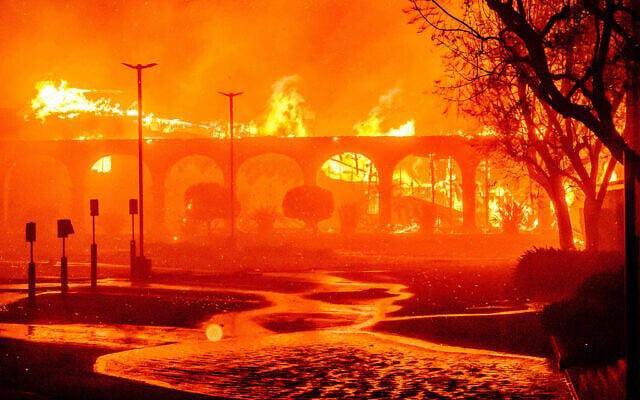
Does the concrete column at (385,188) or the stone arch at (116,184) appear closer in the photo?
the concrete column at (385,188)

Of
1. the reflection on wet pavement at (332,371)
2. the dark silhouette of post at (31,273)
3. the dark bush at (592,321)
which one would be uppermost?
the dark silhouette of post at (31,273)

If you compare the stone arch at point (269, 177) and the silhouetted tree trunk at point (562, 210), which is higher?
the stone arch at point (269, 177)

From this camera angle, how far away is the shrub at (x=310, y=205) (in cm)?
6969

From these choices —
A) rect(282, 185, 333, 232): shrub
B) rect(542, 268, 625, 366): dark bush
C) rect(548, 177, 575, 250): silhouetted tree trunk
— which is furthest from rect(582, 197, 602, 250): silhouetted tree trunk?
rect(282, 185, 333, 232): shrub

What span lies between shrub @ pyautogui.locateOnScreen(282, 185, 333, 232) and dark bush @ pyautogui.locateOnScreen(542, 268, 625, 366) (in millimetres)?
52377

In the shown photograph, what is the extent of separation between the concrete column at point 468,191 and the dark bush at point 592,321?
59.2 meters

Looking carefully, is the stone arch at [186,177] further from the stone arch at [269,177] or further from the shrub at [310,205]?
the shrub at [310,205]

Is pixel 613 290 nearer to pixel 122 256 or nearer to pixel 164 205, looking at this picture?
pixel 122 256

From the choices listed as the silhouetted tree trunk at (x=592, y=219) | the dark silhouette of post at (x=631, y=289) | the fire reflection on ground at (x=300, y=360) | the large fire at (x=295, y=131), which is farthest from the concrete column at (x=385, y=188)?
the dark silhouette of post at (x=631, y=289)

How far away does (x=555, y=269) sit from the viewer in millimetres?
23672

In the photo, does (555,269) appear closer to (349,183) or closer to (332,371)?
(332,371)

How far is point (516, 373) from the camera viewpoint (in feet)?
37.3

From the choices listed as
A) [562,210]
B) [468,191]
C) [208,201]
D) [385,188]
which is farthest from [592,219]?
[385,188]

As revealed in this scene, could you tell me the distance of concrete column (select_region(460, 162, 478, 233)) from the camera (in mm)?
76438
